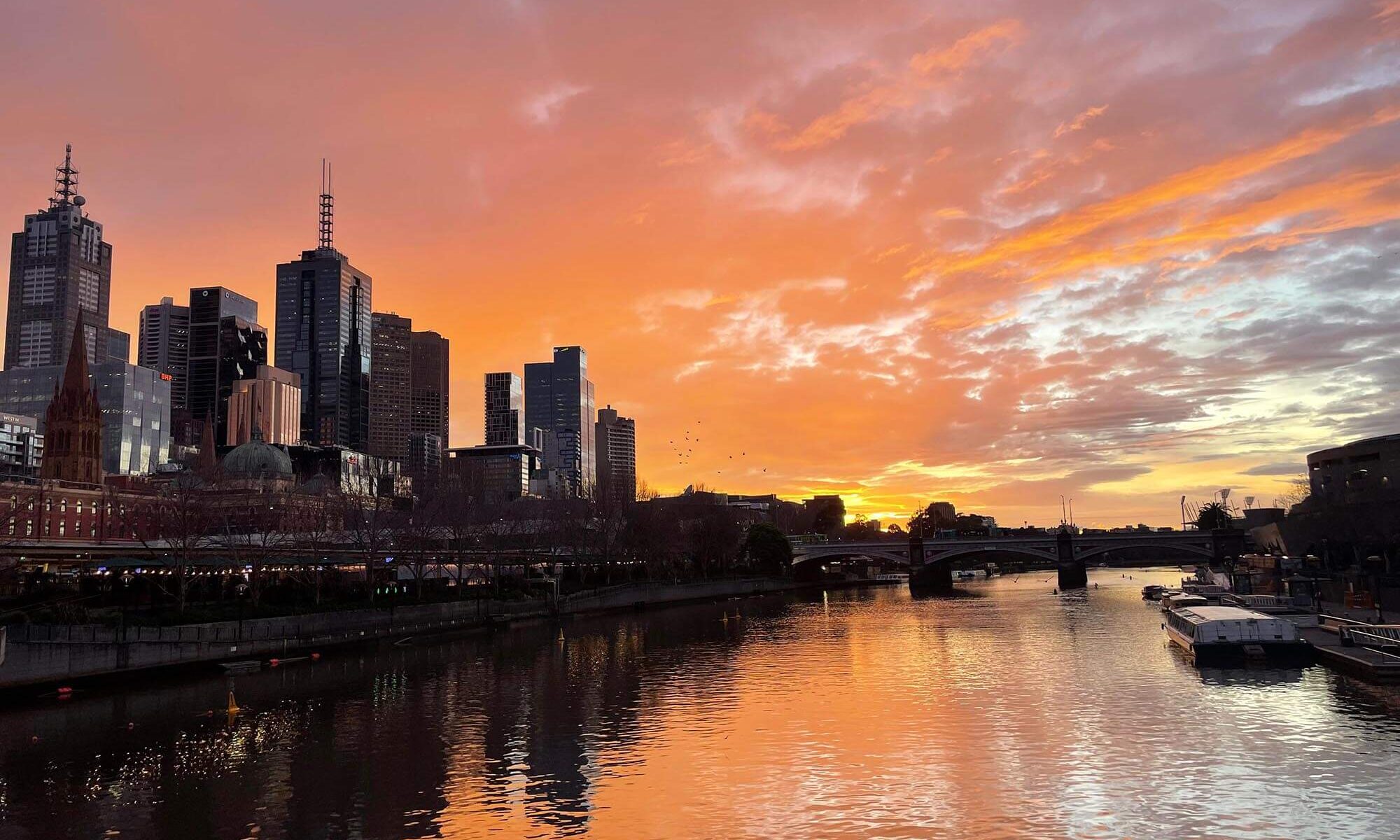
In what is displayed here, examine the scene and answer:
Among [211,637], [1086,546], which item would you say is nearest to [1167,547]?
[1086,546]

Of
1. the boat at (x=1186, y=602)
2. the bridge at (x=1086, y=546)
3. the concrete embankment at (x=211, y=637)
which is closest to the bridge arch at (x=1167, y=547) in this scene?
the bridge at (x=1086, y=546)

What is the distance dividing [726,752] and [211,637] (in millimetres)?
47960

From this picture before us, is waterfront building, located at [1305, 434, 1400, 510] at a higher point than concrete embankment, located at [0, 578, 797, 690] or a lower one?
higher

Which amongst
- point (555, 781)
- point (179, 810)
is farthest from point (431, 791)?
point (179, 810)

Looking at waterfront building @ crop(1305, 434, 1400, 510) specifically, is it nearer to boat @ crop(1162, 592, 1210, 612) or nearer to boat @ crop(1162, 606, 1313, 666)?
boat @ crop(1162, 592, 1210, 612)

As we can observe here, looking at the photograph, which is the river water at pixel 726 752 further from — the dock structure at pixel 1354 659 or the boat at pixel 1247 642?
the boat at pixel 1247 642

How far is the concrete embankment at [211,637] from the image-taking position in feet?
189

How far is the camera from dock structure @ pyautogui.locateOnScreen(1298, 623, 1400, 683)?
49.0m

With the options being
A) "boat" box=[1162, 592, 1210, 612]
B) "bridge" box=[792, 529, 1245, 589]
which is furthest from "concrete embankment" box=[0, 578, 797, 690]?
"bridge" box=[792, 529, 1245, 589]

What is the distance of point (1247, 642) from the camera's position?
60.9m

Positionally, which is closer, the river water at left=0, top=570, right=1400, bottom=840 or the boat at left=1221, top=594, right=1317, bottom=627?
the river water at left=0, top=570, right=1400, bottom=840

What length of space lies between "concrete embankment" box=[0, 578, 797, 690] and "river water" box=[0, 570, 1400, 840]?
2.88 meters

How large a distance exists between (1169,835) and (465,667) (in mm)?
53275

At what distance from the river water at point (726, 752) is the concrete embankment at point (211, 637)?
288 cm
